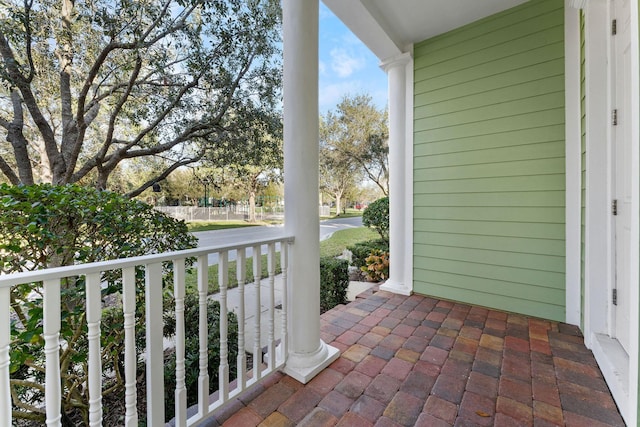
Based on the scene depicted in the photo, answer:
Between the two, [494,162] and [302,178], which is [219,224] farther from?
[494,162]

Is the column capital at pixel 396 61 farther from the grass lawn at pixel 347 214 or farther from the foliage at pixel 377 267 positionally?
the grass lawn at pixel 347 214

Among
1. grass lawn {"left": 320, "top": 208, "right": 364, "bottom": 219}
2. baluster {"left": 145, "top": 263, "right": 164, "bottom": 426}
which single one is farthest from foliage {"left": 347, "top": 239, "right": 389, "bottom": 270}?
grass lawn {"left": 320, "top": 208, "right": 364, "bottom": 219}

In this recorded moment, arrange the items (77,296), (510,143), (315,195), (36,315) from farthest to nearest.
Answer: (510,143)
(315,195)
(77,296)
(36,315)

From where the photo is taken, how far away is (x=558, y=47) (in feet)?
8.13

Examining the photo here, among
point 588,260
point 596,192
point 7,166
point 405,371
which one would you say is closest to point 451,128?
point 596,192

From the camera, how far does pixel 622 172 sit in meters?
1.78

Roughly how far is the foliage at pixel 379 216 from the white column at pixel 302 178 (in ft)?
11.0

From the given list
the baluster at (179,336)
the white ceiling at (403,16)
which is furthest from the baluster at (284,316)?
the white ceiling at (403,16)

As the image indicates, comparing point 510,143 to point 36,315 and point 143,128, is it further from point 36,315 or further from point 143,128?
point 143,128

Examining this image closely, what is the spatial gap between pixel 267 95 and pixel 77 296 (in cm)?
361

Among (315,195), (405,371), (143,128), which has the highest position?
(143,128)

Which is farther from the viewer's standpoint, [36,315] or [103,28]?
[103,28]

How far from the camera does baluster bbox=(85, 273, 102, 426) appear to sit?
3.18 ft

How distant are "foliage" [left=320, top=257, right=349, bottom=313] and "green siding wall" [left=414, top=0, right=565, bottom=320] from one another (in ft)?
3.00
